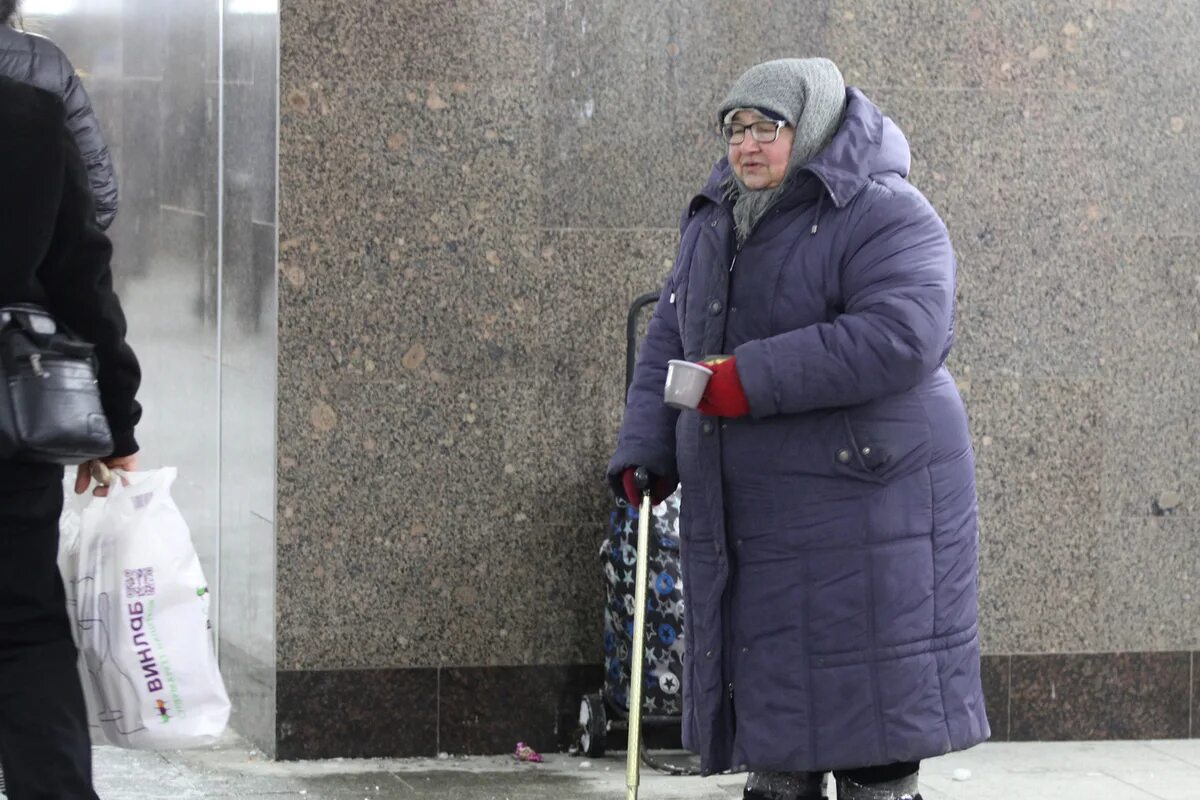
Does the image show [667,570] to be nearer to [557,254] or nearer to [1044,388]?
[557,254]

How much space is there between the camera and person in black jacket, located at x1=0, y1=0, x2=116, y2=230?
493 centimetres

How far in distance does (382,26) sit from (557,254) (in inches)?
32.0

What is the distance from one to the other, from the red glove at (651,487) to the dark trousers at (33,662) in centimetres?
126

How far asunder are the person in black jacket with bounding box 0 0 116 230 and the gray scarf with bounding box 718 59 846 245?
1822 mm

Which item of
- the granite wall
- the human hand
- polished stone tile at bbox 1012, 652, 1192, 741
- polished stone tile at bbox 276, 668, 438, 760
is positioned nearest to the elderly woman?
the human hand

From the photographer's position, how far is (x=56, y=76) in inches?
198

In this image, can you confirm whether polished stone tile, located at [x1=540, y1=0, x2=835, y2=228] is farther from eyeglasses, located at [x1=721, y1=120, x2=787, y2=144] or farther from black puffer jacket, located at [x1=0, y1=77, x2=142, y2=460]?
black puffer jacket, located at [x1=0, y1=77, x2=142, y2=460]

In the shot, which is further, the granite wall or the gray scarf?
the granite wall

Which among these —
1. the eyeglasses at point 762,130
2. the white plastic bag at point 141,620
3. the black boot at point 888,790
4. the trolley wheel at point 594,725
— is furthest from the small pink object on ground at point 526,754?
the eyeglasses at point 762,130

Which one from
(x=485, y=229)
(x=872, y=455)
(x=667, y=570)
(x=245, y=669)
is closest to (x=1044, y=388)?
(x=667, y=570)

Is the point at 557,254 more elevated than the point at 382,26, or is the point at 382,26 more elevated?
the point at 382,26

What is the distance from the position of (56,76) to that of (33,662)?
85.0 inches

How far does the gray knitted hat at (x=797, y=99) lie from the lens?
3.88m

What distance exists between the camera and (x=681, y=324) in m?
4.10
